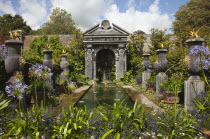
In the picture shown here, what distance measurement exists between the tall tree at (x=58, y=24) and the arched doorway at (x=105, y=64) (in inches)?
641

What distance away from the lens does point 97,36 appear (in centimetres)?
1275

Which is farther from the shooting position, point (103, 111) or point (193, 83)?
point (193, 83)

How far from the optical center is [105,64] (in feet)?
47.0

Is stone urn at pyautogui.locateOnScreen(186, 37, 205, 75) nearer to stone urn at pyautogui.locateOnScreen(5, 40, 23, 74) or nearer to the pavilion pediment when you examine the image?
stone urn at pyautogui.locateOnScreen(5, 40, 23, 74)

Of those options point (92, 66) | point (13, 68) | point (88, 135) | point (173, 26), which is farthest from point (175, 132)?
point (173, 26)

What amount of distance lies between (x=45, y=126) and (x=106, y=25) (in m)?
11.2

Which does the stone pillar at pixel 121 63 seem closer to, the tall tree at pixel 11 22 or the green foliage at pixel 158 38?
the green foliage at pixel 158 38

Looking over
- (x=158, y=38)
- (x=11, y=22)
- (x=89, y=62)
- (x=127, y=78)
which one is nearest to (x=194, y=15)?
(x=158, y=38)

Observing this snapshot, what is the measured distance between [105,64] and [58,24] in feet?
57.8

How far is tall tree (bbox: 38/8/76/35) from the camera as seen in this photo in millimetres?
27922

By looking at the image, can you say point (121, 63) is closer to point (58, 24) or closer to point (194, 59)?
point (194, 59)

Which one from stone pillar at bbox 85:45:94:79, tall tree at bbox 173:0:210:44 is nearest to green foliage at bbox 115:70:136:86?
stone pillar at bbox 85:45:94:79

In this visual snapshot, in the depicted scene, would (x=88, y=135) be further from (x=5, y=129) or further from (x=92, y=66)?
(x=92, y=66)

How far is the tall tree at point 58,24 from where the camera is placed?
91.6 feet
